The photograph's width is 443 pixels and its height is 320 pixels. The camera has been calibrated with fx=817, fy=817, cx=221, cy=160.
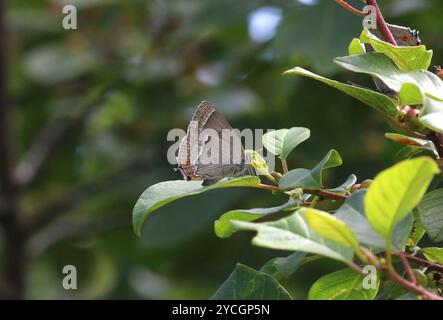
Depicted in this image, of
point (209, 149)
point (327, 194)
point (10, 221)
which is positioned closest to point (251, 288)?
point (327, 194)

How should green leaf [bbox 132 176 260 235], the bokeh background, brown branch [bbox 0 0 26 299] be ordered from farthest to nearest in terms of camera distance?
1. brown branch [bbox 0 0 26 299]
2. the bokeh background
3. green leaf [bbox 132 176 260 235]

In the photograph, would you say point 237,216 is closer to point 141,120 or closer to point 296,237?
point 296,237

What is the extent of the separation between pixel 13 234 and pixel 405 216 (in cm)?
285

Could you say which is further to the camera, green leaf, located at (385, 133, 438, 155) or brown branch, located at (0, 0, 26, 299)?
brown branch, located at (0, 0, 26, 299)

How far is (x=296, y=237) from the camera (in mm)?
1003

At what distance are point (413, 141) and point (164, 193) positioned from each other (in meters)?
0.40

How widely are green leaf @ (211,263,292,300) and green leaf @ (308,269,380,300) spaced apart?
53 millimetres

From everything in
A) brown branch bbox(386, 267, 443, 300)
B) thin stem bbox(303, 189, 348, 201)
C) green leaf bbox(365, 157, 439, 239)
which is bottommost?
brown branch bbox(386, 267, 443, 300)

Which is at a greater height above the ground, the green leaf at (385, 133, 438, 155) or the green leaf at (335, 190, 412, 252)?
the green leaf at (385, 133, 438, 155)

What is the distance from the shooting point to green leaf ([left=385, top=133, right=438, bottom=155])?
1.28 meters

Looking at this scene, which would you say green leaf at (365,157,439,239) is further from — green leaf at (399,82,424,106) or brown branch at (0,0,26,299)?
brown branch at (0,0,26,299)

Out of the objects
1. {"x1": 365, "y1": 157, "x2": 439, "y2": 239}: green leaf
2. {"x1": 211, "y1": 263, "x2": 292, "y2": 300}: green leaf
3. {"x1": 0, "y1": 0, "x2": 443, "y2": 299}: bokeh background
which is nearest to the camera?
{"x1": 365, "y1": 157, "x2": 439, "y2": 239}: green leaf

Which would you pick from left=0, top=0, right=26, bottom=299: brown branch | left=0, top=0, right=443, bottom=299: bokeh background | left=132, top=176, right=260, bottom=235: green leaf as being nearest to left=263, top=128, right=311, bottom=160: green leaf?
left=132, top=176, right=260, bottom=235: green leaf
